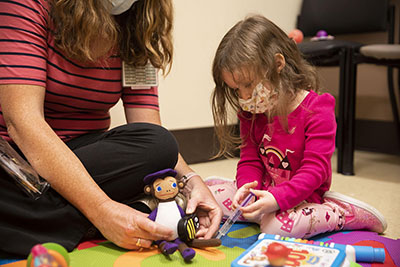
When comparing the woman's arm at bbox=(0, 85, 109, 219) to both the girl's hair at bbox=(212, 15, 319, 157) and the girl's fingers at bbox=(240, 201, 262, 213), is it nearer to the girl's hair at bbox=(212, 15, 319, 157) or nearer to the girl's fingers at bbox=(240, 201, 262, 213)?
the girl's fingers at bbox=(240, 201, 262, 213)

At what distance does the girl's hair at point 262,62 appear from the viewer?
83 centimetres

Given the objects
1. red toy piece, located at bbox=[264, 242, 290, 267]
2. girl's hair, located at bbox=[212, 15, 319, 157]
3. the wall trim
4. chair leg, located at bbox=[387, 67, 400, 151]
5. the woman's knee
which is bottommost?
the wall trim

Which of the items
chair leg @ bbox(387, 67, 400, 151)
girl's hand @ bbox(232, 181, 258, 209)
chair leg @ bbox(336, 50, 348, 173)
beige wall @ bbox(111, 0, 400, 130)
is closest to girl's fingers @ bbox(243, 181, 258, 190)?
girl's hand @ bbox(232, 181, 258, 209)

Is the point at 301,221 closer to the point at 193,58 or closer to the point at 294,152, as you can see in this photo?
the point at 294,152

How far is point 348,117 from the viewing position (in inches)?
61.3

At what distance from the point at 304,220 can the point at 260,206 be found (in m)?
0.11

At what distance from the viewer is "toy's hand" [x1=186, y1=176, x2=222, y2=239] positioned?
2.53 feet

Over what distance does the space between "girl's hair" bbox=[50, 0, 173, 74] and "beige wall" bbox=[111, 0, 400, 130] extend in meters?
0.57

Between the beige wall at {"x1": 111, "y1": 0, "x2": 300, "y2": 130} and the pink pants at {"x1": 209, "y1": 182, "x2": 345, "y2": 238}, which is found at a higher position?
the beige wall at {"x1": 111, "y1": 0, "x2": 300, "y2": 130}

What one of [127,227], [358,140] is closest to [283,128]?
[127,227]

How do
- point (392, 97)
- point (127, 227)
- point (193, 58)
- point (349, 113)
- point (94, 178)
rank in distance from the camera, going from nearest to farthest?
point (127, 227)
point (94, 178)
point (349, 113)
point (193, 58)
point (392, 97)

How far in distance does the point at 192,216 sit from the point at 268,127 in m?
0.29

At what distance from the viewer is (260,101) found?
2.79ft

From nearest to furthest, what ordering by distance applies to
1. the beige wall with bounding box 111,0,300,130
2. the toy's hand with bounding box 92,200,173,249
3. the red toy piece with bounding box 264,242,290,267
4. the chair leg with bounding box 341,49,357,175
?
1. the red toy piece with bounding box 264,242,290,267
2. the toy's hand with bounding box 92,200,173,249
3. the chair leg with bounding box 341,49,357,175
4. the beige wall with bounding box 111,0,300,130
